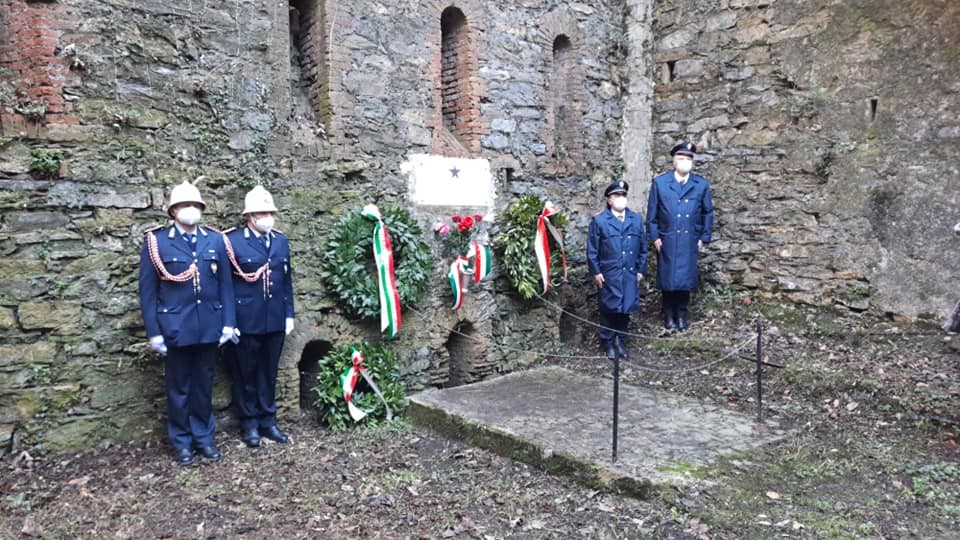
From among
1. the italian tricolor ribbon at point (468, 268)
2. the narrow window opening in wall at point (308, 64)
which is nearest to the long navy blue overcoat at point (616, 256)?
the italian tricolor ribbon at point (468, 268)

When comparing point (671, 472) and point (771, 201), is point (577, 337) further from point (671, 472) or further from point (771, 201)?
point (671, 472)

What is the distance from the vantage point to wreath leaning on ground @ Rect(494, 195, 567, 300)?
7309 mm

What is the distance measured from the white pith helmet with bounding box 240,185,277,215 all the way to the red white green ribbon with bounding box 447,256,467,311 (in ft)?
6.62

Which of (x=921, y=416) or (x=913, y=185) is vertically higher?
(x=913, y=185)

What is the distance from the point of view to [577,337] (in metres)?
8.21

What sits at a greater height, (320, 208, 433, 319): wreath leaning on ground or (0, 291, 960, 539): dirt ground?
(320, 208, 433, 319): wreath leaning on ground

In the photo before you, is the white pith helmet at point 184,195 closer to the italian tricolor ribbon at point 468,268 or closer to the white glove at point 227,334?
the white glove at point 227,334

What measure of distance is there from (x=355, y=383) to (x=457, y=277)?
1498 millimetres

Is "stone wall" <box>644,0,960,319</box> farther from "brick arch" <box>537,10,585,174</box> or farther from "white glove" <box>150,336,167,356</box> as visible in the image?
"white glove" <box>150,336,167,356</box>

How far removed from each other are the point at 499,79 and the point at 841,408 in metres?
4.40

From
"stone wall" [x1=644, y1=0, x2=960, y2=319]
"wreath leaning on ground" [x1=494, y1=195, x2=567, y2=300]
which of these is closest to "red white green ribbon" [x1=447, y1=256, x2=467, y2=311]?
"wreath leaning on ground" [x1=494, y1=195, x2=567, y2=300]

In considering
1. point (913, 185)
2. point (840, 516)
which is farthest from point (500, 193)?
point (840, 516)

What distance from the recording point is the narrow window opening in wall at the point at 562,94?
808cm

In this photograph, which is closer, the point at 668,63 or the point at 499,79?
the point at 499,79
